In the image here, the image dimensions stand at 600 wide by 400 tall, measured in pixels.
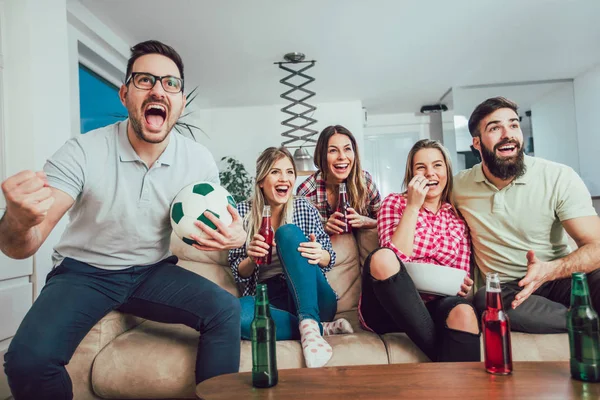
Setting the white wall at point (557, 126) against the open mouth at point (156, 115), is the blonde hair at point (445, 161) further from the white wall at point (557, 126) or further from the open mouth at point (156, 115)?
the white wall at point (557, 126)

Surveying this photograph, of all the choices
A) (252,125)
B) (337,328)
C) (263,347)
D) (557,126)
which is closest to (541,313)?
(337,328)

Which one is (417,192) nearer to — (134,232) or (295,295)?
(295,295)

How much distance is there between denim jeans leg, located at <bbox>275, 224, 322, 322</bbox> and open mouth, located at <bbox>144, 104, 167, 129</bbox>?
0.60 m

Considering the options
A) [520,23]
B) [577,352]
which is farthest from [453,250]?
[520,23]

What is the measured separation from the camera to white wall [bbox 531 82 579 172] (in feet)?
19.5

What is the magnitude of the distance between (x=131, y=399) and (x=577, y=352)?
1.30m

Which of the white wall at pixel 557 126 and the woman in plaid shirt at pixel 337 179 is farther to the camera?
the white wall at pixel 557 126

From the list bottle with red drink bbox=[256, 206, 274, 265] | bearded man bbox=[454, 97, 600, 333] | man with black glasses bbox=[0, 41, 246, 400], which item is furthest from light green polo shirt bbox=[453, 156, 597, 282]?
man with black glasses bbox=[0, 41, 246, 400]

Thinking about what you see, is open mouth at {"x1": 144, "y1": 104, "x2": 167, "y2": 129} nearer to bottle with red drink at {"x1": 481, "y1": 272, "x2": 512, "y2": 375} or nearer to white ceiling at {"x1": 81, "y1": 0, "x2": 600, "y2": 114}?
bottle with red drink at {"x1": 481, "y1": 272, "x2": 512, "y2": 375}

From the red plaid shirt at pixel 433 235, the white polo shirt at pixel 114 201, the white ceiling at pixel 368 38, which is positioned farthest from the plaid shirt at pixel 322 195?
the white ceiling at pixel 368 38

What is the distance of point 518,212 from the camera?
180 cm

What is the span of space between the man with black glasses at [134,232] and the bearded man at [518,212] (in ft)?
3.16

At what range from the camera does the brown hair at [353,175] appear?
2.40 metres

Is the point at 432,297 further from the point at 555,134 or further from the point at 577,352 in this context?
the point at 555,134
